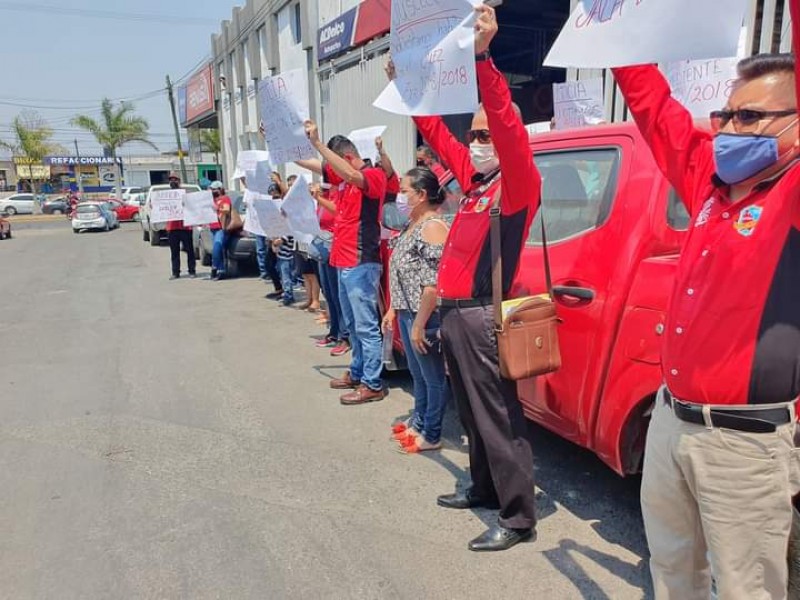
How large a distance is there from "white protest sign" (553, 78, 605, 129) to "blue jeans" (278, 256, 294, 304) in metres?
4.50

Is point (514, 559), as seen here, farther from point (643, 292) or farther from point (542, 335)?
point (643, 292)

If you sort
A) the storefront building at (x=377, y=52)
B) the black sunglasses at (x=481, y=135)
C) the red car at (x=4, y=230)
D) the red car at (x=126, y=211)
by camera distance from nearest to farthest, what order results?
→ the black sunglasses at (x=481, y=135) < the storefront building at (x=377, y=52) < the red car at (x=4, y=230) < the red car at (x=126, y=211)

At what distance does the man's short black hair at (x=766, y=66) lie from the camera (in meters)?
1.57

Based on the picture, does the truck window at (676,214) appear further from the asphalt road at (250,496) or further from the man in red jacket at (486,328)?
the asphalt road at (250,496)

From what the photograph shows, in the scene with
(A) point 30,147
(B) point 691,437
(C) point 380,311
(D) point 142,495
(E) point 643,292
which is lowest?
(D) point 142,495

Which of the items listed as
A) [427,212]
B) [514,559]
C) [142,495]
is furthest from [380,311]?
[514,559]

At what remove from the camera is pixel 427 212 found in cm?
359

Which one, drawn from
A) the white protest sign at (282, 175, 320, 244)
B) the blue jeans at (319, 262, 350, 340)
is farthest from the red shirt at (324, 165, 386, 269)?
the white protest sign at (282, 175, 320, 244)

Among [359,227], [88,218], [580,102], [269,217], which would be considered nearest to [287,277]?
[269,217]

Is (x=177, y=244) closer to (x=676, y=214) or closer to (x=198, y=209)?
(x=198, y=209)

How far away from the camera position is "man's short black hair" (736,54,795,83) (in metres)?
1.57

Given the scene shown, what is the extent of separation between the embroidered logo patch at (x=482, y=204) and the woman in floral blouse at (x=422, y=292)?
70 centimetres

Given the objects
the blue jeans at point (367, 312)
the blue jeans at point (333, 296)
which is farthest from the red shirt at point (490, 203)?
the blue jeans at point (333, 296)

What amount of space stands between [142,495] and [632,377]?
264 centimetres
